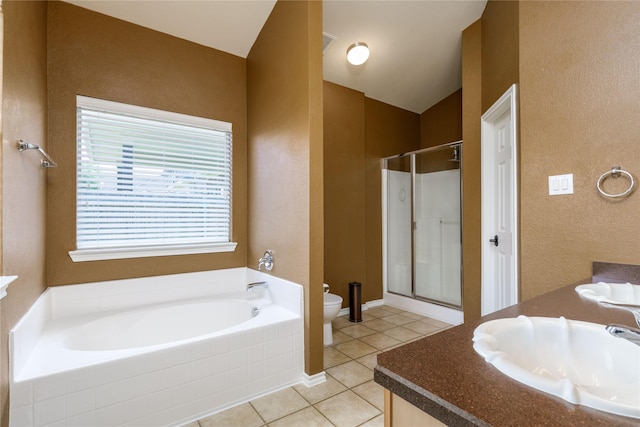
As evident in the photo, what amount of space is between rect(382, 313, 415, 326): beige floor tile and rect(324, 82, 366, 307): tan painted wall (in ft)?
1.63

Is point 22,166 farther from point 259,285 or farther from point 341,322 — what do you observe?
point 341,322

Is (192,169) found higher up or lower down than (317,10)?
lower down

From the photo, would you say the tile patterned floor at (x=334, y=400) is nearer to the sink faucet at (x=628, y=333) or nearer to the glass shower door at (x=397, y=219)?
the sink faucet at (x=628, y=333)

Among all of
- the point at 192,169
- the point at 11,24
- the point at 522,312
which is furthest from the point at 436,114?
the point at 11,24

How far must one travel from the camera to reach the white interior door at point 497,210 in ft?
7.45

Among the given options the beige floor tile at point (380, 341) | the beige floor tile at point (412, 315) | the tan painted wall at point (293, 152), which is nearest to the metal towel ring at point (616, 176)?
the tan painted wall at point (293, 152)

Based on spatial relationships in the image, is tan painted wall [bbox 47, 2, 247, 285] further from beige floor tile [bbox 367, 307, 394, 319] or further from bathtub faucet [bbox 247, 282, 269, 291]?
beige floor tile [bbox 367, 307, 394, 319]

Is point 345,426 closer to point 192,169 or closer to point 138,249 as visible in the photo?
point 138,249

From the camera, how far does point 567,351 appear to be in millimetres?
795

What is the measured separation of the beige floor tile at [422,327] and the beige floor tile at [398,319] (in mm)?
74

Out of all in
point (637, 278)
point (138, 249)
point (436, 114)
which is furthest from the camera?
point (436, 114)

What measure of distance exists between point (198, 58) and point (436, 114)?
3003 mm

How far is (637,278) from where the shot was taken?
136cm

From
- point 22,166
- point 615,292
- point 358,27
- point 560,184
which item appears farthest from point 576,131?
point 22,166
